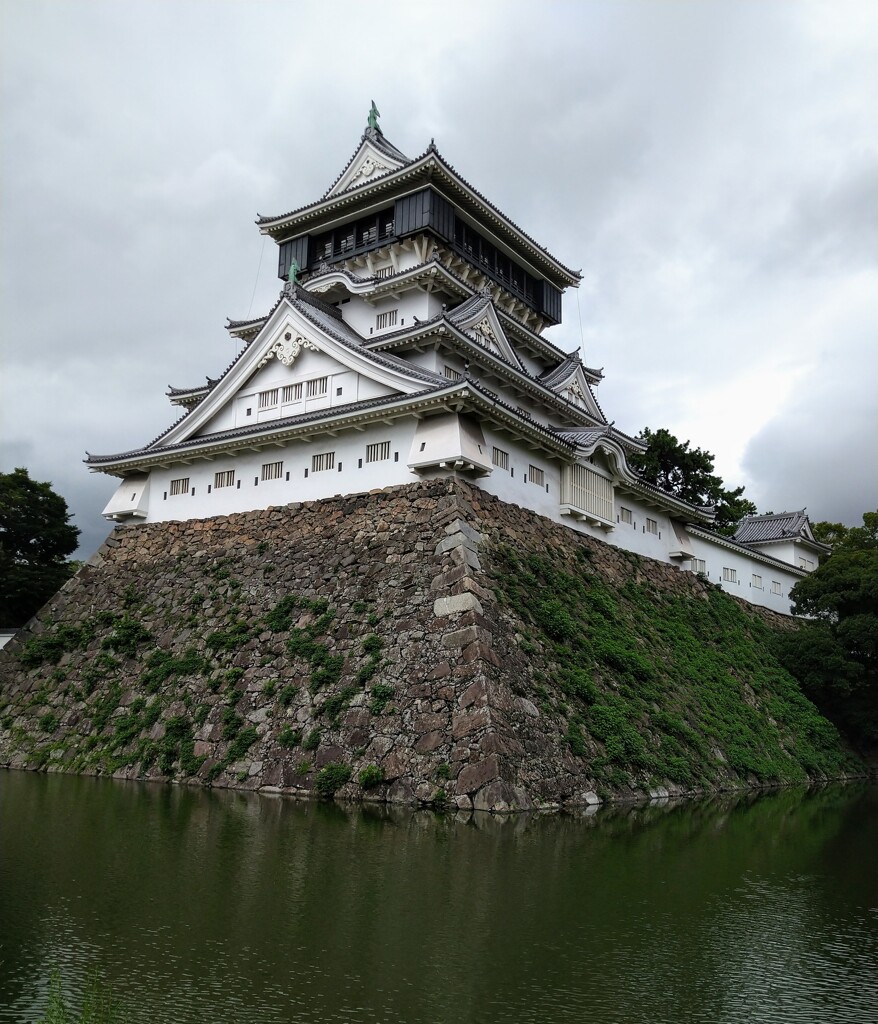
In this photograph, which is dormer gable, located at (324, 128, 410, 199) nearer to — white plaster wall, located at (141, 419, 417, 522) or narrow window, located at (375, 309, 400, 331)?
narrow window, located at (375, 309, 400, 331)

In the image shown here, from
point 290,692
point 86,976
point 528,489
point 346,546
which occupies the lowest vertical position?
point 86,976

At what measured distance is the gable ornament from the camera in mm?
23258

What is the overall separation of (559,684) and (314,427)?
340 inches

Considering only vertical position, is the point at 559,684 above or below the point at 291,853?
above

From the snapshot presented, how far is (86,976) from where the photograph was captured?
609cm

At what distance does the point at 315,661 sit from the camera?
17.6 meters

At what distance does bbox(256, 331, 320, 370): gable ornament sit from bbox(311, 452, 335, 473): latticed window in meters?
2.88

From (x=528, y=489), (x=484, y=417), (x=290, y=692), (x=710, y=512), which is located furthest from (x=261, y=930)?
(x=710, y=512)

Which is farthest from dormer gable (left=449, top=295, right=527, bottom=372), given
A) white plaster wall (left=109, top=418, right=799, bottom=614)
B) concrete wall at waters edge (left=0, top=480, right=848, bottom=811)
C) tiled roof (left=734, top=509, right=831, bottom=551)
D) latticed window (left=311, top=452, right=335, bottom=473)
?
tiled roof (left=734, top=509, right=831, bottom=551)

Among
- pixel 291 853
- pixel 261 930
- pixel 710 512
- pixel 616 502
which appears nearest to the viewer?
pixel 261 930

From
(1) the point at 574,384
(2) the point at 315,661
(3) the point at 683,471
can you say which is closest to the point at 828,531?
(3) the point at 683,471

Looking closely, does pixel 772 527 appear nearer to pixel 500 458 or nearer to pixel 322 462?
pixel 500 458

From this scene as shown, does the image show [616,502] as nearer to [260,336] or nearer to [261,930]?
[260,336]

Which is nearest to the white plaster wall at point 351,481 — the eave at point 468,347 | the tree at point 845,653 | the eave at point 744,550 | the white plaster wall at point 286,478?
the white plaster wall at point 286,478
